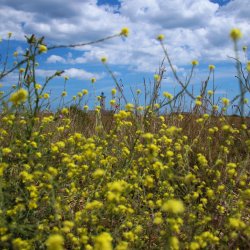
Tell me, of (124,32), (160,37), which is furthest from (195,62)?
(124,32)

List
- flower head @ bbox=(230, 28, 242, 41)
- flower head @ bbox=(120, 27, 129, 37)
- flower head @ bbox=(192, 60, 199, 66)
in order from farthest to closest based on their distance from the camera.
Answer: flower head @ bbox=(192, 60, 199, 66) → flower head @ bbox=(120, 27, 129, 37) → flower head @ bbox=(230, 28, 242, 41)

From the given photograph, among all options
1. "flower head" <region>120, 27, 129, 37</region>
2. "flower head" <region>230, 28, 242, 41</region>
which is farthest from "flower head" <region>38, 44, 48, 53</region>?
"flower head" <region>230, 28, 242, 41</region>

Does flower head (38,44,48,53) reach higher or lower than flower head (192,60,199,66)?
lower

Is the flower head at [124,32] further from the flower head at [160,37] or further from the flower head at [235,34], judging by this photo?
the flower head at [235,34]

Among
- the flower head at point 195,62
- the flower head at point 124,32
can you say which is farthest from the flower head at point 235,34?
the flower head at point 195,62

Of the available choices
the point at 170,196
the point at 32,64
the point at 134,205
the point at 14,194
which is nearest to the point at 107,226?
the point at 134,205

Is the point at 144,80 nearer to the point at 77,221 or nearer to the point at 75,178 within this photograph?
the point at 75,178

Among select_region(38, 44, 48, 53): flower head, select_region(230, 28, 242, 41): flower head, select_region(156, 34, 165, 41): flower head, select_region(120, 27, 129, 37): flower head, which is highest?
select_region(156, 34, 165, 41): flower head

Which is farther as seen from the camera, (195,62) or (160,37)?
(195,62)

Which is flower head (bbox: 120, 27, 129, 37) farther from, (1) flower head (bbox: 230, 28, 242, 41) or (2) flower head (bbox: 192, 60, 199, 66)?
(2) flower head (bbox: 192, 60, 199, 66)

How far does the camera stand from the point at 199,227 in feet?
8.57

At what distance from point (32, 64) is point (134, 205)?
1.33 metres

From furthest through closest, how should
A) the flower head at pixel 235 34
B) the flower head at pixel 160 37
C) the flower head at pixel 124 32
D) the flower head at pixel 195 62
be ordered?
the flower head at pixel 195 62 → the flower head at pixel 160 37 → the flower head at pixel 124 32 → the flower head at pixel 235 34

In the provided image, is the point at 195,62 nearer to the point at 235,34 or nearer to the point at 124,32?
the point at 124,32
